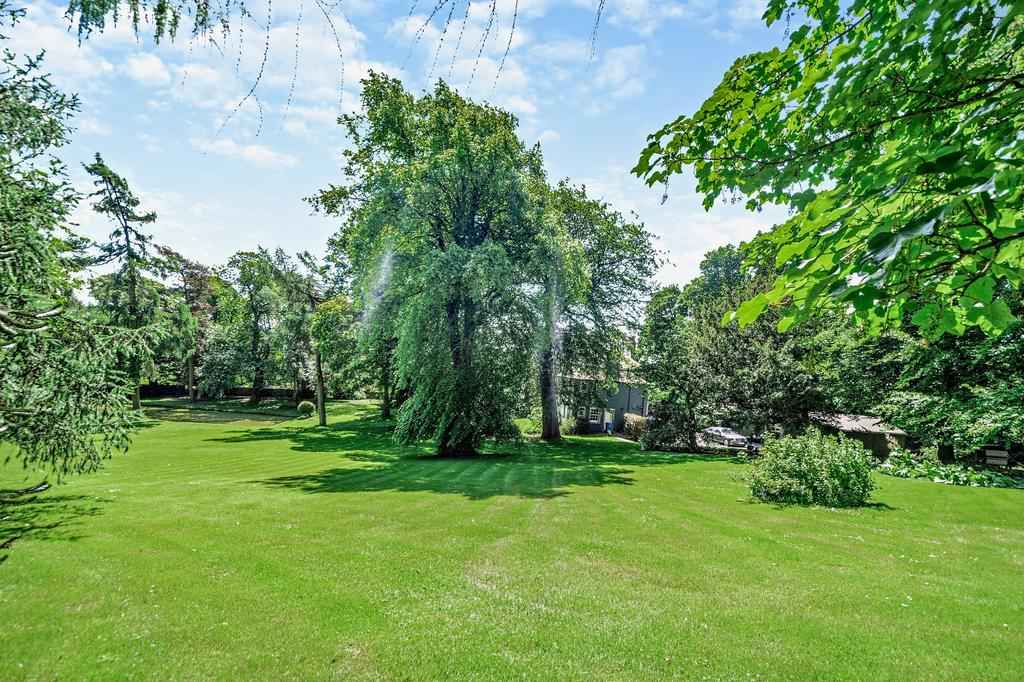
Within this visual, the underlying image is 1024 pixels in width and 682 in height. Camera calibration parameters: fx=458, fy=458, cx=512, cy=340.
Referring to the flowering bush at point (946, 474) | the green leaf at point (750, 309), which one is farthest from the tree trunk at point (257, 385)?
the green leaf at point (750, 309)

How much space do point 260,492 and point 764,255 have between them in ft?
42.6

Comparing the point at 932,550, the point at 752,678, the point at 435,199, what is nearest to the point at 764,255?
the point at 752,678

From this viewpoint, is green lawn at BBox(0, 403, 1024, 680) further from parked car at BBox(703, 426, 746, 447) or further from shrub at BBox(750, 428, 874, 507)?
parked car at BBox(703, 426, 746, 447)

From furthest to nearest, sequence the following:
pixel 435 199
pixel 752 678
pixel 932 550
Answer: pixel 435 199 < pixel 932 550 < pixel 752 678

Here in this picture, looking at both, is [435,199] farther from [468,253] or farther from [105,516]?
[105,516]

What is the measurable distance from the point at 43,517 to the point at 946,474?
89.4 feet

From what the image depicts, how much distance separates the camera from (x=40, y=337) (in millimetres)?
8602

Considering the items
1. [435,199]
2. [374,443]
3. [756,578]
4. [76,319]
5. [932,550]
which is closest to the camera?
[756,578]

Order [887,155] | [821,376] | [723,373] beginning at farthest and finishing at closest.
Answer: [723,373], [821,376], [887,155]

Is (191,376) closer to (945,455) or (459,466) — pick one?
(459,466)

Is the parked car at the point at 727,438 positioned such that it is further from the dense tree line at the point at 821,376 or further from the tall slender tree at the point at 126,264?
the tall slender tree at the point at 126,264

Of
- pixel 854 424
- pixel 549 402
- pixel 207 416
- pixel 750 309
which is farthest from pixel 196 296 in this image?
pixel 854 424

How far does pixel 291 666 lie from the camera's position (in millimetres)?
4371

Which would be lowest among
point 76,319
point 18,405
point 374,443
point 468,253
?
point 374,443
